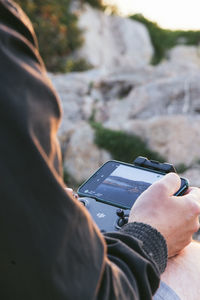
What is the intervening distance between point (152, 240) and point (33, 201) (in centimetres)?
43

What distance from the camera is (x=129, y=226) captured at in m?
1.13

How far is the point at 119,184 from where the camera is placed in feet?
5.32

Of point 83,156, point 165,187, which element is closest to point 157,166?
point 165,187

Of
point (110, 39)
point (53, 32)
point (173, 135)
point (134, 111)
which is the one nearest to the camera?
point (173, 135)

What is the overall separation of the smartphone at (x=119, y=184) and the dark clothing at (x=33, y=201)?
2.33ft

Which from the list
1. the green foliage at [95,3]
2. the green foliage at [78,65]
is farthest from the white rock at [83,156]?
the green foliage at [95,3]

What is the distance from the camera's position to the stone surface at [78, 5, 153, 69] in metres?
12.4

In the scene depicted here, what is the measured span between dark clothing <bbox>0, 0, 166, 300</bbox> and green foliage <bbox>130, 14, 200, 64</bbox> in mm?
15347

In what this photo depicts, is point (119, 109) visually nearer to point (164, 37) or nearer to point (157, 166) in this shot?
point (157, 166)

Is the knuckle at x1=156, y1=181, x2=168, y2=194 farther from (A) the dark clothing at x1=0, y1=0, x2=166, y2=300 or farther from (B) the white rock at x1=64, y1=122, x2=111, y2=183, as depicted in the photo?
(B) the white rock at x1=64, y1=122, x2=111, y2=183

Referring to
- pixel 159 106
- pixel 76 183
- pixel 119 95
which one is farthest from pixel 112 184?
pixel 119 95

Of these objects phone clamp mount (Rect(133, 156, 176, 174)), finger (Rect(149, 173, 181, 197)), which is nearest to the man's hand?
finger (Rect(149, 173, 181, 197))

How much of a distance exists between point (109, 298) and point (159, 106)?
15.0 feet

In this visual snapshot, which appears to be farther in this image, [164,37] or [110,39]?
[164,37]
